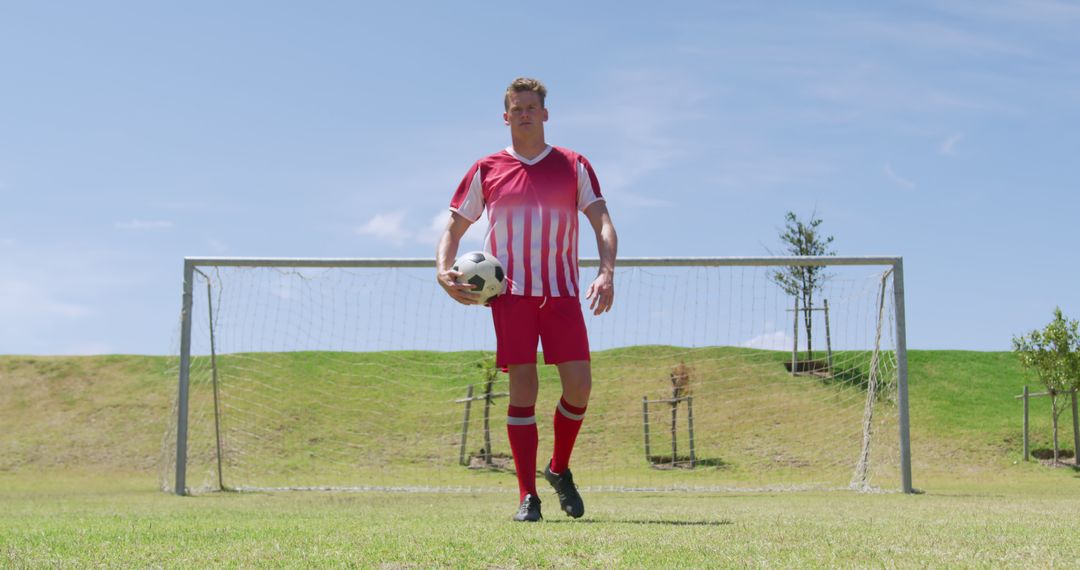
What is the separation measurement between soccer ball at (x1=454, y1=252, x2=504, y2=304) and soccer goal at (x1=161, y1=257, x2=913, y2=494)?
18.3ft

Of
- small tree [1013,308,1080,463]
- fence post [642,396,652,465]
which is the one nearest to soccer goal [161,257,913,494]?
fence post [642,396,652,465]

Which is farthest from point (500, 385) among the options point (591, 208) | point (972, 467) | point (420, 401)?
point (591, 208)

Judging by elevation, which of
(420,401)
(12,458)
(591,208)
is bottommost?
(12,458)

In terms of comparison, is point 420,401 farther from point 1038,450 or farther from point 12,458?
point 1038,450

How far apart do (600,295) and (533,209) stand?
1.99 feet

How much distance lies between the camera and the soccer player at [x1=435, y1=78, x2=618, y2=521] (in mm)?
4914

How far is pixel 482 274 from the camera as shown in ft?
16.0

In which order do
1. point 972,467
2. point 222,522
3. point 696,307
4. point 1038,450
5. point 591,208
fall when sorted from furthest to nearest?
point 1038,450
point 972,467
point 696,307
point 591,208
point 222,522

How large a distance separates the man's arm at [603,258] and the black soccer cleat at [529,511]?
95 cm

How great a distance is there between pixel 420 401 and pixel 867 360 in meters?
7.02

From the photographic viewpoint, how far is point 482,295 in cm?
491

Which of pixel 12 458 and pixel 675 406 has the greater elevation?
pixel 675 406

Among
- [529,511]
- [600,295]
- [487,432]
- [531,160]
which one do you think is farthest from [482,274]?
[487,432]

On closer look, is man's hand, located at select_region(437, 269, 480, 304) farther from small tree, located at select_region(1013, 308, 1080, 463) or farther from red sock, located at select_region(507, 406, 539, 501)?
small tree, located at select_region(1013, 308, 1080, 463)
